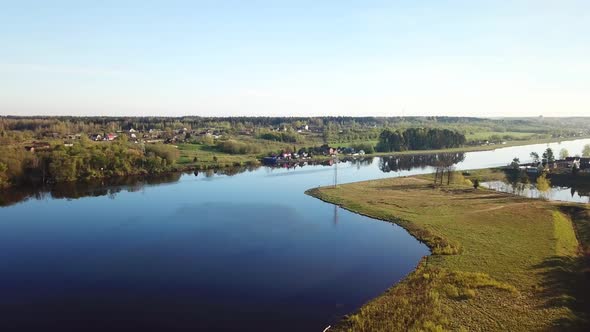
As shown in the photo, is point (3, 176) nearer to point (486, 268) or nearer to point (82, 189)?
point (82, 189)

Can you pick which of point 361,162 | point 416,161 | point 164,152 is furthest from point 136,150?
point 416,161

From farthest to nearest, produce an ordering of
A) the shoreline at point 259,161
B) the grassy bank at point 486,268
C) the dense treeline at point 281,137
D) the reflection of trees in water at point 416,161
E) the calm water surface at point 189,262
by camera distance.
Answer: the dense treeline at point 281,137 → the reflection of trees in water at point 416,161 → the shoreline at point 259,161 → the calm water surface at point 189,262 → the grassy bank at point 486,268

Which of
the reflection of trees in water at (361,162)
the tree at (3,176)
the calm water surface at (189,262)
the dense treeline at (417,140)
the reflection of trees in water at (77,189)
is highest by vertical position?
the dense treeline at (417,140)

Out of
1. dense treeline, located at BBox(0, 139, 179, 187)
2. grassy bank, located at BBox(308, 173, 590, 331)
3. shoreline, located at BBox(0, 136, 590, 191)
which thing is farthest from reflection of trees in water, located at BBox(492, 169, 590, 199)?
dense treeline, located at BBox(0, 139, 179, 187)

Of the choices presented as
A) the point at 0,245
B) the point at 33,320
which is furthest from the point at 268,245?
the point at 0,245

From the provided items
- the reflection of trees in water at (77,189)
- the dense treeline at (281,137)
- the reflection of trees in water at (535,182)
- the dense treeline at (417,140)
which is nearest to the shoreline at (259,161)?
the reflection of trees in water at (77,189)

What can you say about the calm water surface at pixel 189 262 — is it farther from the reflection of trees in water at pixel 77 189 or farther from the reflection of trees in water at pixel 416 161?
the reflection of trees in water at pixel 416 161
